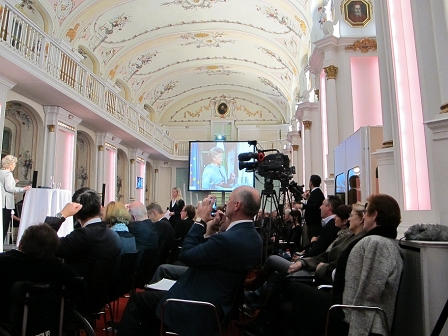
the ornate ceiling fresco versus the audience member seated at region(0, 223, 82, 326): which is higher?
the ornate ceiling fresco

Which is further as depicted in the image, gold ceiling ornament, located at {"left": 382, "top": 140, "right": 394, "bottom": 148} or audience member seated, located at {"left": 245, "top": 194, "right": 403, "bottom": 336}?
gold ceiling ornament, located at {"left": 382, "top": 140, "right": 394, "bottom": 148}

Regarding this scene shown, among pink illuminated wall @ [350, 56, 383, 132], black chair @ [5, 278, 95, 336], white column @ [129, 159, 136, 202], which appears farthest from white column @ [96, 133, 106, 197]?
black chair @ [5, 278, 95, 336]

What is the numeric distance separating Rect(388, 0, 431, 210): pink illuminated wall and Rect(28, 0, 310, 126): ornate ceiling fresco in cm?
737

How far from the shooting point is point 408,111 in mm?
3322

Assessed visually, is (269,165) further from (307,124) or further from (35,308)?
(307,124)

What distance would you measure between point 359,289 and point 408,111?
183 centimetres

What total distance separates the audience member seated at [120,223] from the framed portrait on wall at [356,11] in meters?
5.61

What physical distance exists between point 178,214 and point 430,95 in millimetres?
4489

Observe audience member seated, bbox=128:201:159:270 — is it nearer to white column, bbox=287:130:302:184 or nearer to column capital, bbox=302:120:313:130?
column capital, bbox=302:120:313:130

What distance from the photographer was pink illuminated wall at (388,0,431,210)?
3.15m

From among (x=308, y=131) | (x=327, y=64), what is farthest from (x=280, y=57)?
(x=327, y=64)

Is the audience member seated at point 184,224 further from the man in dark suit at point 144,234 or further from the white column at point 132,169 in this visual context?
the white column at point 132,169

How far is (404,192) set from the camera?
3158 millimetres

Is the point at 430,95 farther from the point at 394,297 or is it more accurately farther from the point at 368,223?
the point at 394,297
